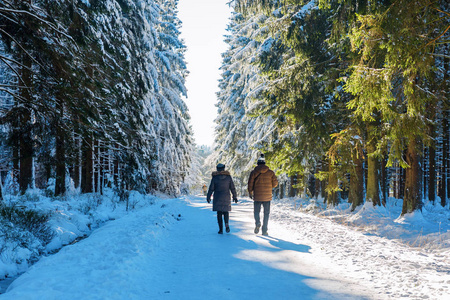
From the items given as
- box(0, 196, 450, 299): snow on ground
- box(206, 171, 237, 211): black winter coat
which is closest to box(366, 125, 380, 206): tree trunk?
box(0, 196, 450, 299): snow on ground

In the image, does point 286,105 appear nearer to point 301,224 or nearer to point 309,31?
point 309,31

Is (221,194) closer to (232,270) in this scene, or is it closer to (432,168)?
(232,270)

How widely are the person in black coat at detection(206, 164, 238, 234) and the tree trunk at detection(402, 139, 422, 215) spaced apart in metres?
6.71

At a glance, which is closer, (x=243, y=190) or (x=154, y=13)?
(x=154, y=13)

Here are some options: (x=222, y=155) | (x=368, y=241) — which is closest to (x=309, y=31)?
(x=368, y=241)

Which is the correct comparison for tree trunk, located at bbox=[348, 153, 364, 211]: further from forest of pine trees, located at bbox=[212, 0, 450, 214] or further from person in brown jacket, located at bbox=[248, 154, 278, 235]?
person in brown jacket, located at bbox=[248, 154, 278, 235]

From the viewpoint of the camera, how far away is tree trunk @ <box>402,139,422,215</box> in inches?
412

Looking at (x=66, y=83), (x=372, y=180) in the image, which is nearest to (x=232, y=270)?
(x=66, y=83)

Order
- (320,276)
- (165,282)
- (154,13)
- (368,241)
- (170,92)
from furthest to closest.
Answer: (170,92) → (154,13) → (368,241) → (320,276) → (165,282)

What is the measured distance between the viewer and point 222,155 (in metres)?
37.2

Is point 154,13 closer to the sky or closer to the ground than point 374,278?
closer to the sky

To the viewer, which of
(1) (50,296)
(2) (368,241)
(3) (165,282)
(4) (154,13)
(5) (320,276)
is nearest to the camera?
(1) (50,296)

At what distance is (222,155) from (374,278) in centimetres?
3287

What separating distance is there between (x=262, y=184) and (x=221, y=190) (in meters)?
1.27
